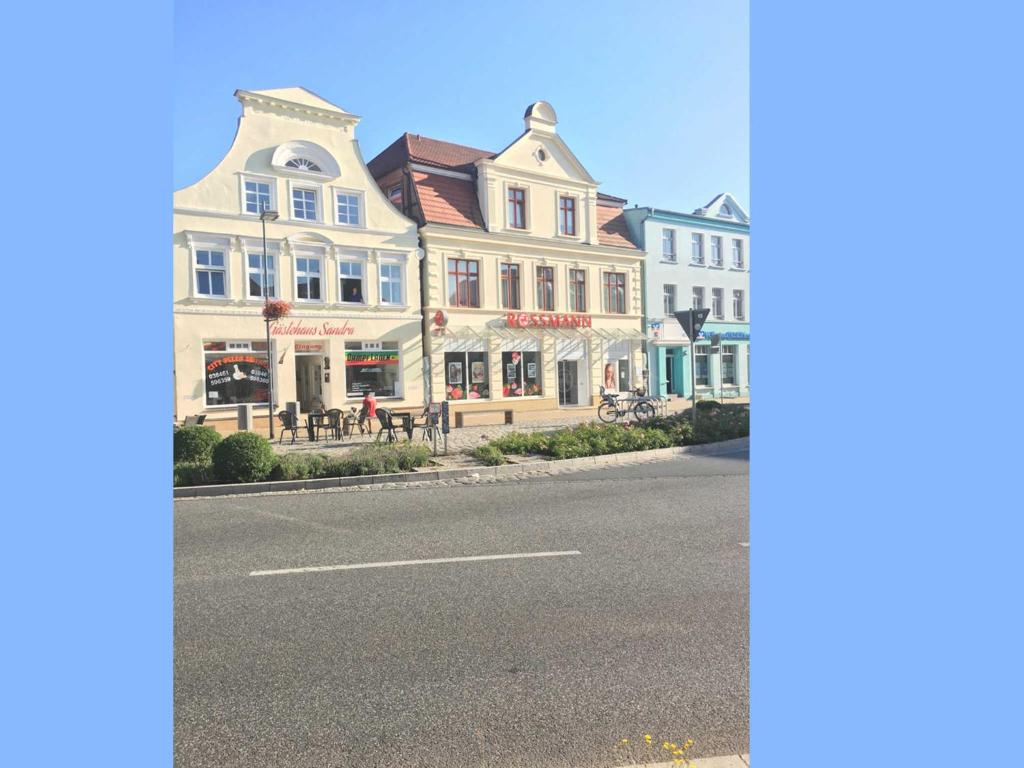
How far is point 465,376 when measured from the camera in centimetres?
2283

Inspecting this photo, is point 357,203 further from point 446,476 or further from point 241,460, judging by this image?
point 241,460

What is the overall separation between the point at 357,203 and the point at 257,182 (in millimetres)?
2910

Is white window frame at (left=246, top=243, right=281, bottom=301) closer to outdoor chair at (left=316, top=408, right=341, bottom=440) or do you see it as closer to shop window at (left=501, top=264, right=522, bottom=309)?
outdoor chair at (left=316, top=408, right=341, bottom=440)

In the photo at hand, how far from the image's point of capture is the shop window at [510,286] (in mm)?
23938

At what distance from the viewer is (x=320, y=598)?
4.76 m

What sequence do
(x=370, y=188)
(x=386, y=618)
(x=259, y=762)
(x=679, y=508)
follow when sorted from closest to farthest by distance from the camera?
(x=259, y=762), (x=386, y=618), (x=679, y=508), (x=370, y=188)

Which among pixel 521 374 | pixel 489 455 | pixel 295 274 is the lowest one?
pixel 489 455

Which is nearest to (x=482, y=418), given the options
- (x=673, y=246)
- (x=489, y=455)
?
(x=489, y=455)

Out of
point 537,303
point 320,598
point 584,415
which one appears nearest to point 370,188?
point 537,303

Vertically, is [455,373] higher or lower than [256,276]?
lower

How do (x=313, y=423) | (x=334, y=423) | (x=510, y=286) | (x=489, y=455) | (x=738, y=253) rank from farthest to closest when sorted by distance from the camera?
(x=510, y=286) < (x=313, y=423) < (x=334, y=423) < (x=489, y=455) < (x=738, y=253)

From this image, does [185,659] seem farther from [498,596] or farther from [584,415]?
[584,415]

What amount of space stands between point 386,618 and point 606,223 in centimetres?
2390

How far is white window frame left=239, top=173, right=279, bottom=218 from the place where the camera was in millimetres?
18406
